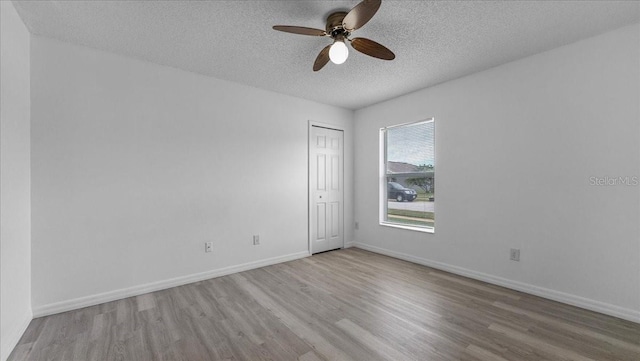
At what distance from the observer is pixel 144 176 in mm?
2871

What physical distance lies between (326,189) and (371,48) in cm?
265

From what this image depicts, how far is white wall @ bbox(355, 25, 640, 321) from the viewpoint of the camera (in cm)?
229

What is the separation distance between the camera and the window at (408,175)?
150 inches

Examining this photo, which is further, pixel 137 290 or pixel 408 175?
pixel 408 175

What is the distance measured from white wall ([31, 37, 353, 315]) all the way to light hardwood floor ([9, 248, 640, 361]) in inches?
15.4

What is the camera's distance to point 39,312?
232 cm

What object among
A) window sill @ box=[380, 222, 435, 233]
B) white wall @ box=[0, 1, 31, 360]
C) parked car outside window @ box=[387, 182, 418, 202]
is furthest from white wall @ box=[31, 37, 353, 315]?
parked car outside window @ box=[387, 182, 418, 202]

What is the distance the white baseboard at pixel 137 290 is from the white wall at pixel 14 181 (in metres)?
0.16

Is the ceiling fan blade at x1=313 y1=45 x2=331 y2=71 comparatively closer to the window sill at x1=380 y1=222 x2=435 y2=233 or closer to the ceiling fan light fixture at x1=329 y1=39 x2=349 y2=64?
the ceiling fan light fixture at x1=329 y1=39 x2=349 y2=64

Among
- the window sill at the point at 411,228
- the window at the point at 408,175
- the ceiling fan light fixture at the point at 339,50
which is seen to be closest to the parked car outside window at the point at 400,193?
the window at the point at 408,175

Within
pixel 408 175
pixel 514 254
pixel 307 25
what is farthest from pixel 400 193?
pixel 307 25

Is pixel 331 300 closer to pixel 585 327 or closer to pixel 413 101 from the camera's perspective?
pixel 585 327

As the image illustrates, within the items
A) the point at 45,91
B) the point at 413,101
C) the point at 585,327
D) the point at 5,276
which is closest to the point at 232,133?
the point at 45,91

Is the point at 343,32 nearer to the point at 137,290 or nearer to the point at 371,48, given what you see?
the point at 371,48
